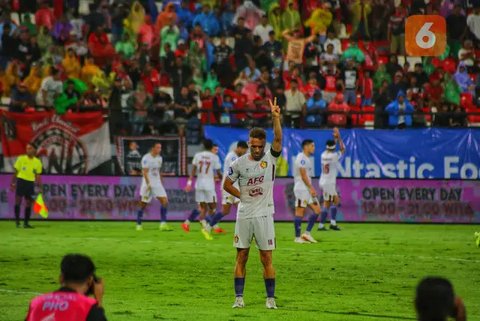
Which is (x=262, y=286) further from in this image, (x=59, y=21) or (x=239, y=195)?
(x=59, y=21)

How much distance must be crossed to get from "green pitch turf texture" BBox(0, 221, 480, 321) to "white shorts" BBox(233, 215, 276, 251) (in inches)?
36.8

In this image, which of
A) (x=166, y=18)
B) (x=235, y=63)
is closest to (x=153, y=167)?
(x=235, y=63)

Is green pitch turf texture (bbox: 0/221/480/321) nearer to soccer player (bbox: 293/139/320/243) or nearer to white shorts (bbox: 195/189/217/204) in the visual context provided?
Answer: soccer player (bbox: 293/139/320/243)

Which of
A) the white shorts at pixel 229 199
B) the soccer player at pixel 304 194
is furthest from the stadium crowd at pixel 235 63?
the soccer player at pixel 304 194

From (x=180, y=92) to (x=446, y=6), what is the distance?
10.1 meters

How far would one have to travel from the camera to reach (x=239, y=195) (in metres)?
15.6

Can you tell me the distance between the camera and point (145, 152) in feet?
109

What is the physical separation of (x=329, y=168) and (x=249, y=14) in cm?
856

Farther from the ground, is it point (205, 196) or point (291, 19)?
point (291, 19)

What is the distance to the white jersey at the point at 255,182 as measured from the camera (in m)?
15.3

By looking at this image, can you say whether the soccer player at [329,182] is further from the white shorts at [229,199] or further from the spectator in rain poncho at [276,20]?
the spectator in rain poncho at [276,20]

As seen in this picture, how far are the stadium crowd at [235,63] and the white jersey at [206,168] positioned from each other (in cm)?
366

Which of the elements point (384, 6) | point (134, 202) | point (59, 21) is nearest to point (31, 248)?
point (134, 202)

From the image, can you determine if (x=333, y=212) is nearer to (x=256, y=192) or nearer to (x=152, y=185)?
(x=152, y=185)
